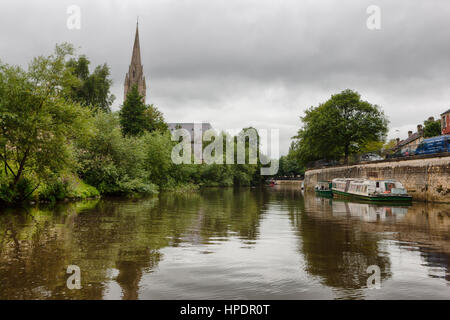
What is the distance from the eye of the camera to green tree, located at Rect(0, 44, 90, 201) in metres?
19.1

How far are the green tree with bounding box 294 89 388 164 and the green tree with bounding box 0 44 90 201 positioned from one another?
42343 mm

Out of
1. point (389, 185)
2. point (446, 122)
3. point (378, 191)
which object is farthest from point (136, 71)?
point (389, 185)

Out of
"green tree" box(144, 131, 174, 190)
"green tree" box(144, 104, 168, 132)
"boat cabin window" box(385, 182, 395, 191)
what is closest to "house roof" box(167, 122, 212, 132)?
"green tree" box(144, 104, 168, 132)

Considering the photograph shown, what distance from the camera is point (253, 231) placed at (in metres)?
13.1

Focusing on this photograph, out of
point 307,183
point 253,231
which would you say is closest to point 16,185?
point 253,231

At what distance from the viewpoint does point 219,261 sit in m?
8.15

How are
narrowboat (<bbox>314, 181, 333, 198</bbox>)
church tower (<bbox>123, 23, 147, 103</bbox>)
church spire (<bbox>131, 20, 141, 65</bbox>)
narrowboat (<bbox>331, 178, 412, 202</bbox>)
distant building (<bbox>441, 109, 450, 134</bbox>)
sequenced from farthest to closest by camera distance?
church spire (<bbox>131, 20, 141, 65</bbox>) < church tower (<bbox>123, 23, 147, 103</bbox>) < distant building (<bbox>441, 109, 450, 134</bbox>) < narrowboat (<bbox>314, 181, 333, 198</bbox>) < narrowboat (<bbox>331, 178, 412, 202</bbox>)

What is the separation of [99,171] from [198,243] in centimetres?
2537

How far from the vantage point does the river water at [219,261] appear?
5879 millimetres

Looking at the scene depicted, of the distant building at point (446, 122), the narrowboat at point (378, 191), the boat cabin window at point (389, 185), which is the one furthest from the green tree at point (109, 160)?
the distant building at point (446, 122)

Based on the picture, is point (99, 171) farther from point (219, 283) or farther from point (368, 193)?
point (219, 283)

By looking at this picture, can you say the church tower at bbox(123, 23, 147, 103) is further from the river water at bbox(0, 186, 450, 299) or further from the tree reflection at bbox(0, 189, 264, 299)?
the river water at bbox(0, 186, 450, 299)
